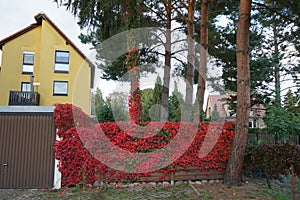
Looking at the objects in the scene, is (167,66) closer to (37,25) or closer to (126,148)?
(126,148)

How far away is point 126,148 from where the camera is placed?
19.0 feet

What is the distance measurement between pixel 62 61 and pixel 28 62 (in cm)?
225

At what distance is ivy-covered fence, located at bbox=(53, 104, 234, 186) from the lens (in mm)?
5660

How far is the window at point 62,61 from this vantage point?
15.4 metres

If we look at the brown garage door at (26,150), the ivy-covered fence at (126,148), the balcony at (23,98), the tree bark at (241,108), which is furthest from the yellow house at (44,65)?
the tree bark at (241,108)

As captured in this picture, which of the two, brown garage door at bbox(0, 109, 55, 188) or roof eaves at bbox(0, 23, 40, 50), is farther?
roof eaves at bbox(0, 23, 40, 50)

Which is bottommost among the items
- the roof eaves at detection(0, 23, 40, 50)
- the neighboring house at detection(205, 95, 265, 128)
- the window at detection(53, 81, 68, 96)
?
the neighboring house at detection(205, 95, 265, 128)

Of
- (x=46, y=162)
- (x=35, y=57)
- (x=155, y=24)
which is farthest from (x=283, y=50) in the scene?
(x=35, y=57)

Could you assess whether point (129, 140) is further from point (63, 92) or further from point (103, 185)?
point (63, 92)

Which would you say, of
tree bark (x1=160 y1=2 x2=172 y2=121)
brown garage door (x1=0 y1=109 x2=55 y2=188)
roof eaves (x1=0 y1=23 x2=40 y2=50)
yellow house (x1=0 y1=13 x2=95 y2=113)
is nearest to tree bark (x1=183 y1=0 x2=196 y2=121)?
tree bark (x1=160 y1=2 x2=172 y2=121)

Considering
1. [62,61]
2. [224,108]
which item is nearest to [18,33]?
[62,61]

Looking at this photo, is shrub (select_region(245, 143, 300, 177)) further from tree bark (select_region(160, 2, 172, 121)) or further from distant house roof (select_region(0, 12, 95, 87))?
distant house roof (select_region(0, 12, 95, 87))

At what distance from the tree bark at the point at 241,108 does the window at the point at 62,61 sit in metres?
12.4

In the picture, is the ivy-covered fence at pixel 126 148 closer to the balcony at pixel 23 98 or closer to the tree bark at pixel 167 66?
the tree bark at pixel 167 66
